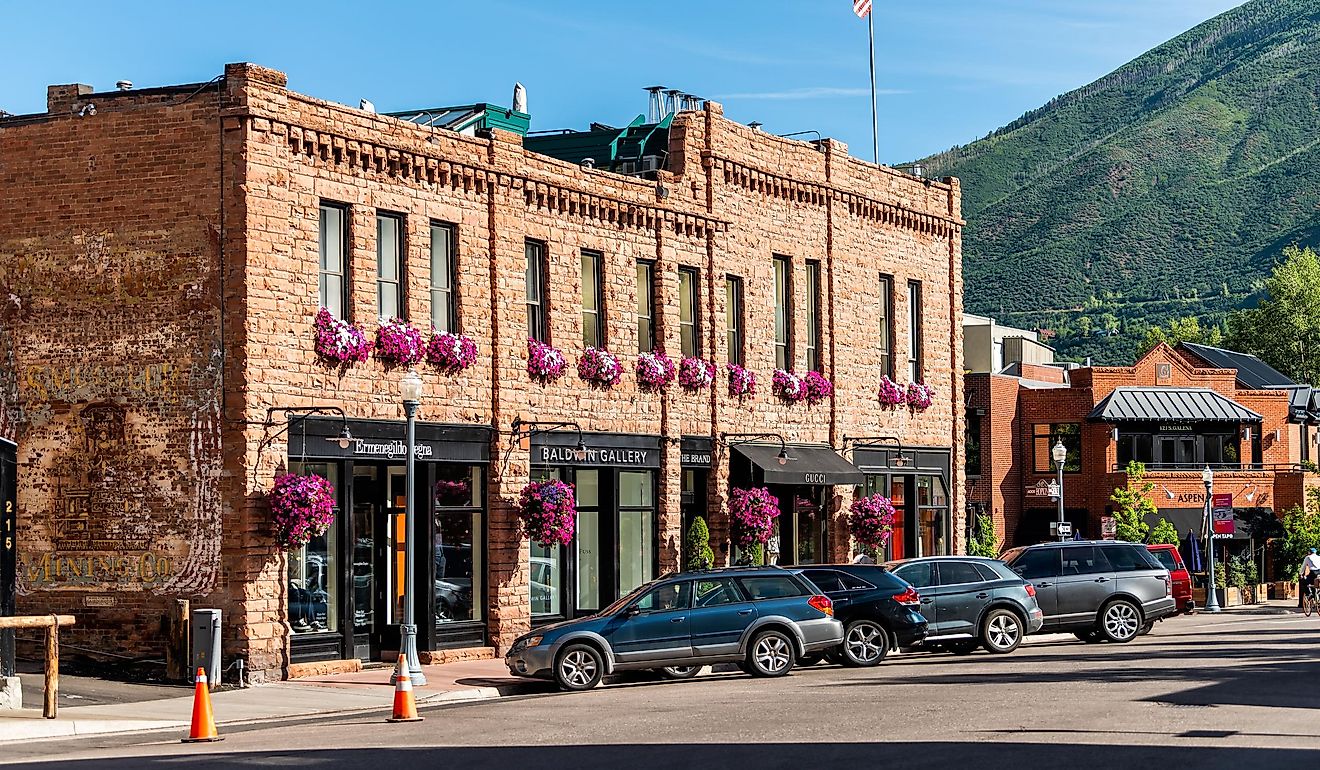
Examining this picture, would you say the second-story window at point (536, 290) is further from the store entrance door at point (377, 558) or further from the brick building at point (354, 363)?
the store entrance door at point (377, 558)

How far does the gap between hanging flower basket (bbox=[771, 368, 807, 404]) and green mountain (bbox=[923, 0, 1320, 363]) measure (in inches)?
4145

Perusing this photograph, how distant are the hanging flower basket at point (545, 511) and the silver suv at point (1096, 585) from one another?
28.1 ft

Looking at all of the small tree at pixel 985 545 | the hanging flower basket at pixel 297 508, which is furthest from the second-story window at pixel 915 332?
the hanging flower basket at pixel 297 508

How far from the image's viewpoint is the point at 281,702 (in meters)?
23.4

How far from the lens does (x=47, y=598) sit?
26828mm

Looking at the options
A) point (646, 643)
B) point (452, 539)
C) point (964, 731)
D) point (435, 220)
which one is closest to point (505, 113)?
point (435, 220)

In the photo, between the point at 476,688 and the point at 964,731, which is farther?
the point at 476,688

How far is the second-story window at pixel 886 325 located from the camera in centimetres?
4162

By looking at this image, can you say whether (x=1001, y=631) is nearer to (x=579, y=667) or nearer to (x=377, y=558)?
(x=579, y=667)

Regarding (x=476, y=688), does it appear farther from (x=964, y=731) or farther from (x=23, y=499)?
(x=964, y=731)

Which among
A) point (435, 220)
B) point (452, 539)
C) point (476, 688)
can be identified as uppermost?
point (435, 220)

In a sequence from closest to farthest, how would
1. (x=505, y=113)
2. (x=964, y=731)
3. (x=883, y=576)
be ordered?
1. (x=964, y=731)
2. (x=883, y=576)
3. (x=505, y=113)

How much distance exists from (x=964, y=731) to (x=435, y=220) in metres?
15.3

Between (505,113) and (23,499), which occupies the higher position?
(505,113)
